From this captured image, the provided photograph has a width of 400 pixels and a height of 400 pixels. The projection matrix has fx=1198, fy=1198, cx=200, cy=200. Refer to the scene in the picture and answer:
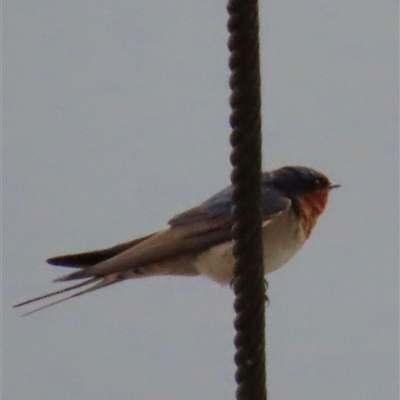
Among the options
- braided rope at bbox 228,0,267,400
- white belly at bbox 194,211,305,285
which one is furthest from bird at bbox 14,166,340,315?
braided rope at bbox 228,0,267,400

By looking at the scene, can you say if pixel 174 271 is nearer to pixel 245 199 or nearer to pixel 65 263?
pixel 65 263

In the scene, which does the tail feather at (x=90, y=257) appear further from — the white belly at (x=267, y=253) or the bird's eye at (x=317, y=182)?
the bird's eye at (x=317, y=182)

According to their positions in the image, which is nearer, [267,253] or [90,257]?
[90,257]

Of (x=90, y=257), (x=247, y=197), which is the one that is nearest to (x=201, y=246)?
(x=90, y=257)

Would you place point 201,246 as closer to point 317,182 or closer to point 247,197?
point 317,182

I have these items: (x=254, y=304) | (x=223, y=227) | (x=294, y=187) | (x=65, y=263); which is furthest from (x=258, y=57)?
(x=294, y=187)

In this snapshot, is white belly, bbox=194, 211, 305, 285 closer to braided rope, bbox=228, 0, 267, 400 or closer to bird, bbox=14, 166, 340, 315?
bird, bbox=14, 166, 340, 315

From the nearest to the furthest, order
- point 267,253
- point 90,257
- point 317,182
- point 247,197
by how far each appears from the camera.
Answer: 1. point 247,197
2. point 90,257
3. point 267,253
4. point 317,182
